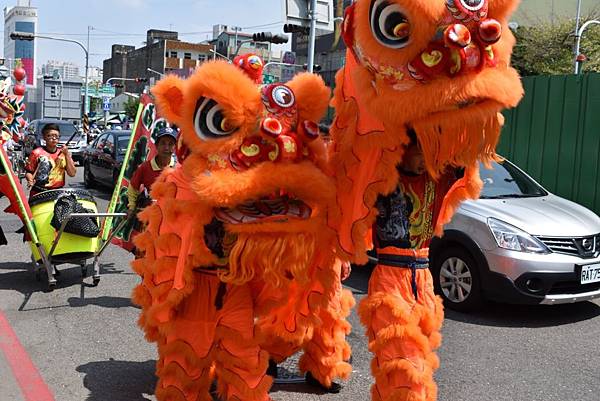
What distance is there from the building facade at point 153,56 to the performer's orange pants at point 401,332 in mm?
68534

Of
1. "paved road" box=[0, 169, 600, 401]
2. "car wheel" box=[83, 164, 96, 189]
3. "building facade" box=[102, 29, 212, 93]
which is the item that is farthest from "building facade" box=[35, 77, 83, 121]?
"paved road" box=[0, 169, 600, 401]

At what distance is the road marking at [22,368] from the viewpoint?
4.15 metres

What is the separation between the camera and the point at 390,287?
3.24m

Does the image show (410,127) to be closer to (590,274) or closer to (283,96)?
(283,96)

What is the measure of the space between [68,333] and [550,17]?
33591 millimetres

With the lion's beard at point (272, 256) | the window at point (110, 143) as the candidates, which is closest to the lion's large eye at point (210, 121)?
the lion's beard at point (272, 256)

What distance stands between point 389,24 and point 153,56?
82.0 metres

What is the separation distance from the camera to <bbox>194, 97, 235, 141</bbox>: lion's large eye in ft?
10.8

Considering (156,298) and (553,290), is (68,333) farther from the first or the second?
(553,290)

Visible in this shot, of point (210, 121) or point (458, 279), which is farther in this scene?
point (458, 279)

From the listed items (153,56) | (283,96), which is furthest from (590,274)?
(153,56)

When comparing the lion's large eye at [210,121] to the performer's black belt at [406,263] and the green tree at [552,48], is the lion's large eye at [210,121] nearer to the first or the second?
the performer's black belt at [406,263]

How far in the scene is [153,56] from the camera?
8106 cm

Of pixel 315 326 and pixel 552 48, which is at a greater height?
pixel 552 48
